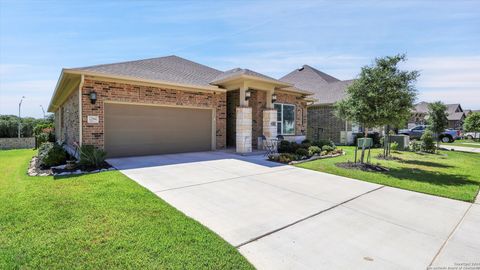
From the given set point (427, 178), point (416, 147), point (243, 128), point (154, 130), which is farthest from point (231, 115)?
point (416, 147)

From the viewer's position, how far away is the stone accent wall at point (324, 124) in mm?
18156

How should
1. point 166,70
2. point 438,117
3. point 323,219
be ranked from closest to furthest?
point 323,219, point 166,70, point 438,117

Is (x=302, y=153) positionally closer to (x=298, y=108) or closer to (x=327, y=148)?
(x=327, y=148)

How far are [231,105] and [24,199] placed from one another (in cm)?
1040

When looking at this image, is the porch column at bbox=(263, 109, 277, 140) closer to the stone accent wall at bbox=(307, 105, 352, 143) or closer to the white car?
the stone accent wall at bbox=(307, 105, 352, 143)

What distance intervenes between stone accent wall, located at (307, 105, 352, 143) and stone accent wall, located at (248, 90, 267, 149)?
6967mm

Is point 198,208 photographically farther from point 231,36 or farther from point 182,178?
point 231,36

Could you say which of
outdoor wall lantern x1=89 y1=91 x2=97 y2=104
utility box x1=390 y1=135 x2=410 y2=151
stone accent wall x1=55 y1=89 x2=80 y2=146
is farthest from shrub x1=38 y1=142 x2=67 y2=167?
utility box x1=390 y1=135 x2=410 y2=151

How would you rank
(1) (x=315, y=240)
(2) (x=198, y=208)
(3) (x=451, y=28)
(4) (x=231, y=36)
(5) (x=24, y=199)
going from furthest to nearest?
(4) (x=231, y=36) < (3) (x=451, y=28) < (5) (x=24, y=199) < (2) (x=198, y=208) < (1) (x=315, y=240)

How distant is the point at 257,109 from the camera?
1322cm

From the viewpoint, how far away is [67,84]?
10.5m

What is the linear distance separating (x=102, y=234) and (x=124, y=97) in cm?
723

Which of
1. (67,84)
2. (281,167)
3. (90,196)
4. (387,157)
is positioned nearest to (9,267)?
(90,196)

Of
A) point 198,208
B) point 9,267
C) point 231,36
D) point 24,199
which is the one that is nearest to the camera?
point 9,267
